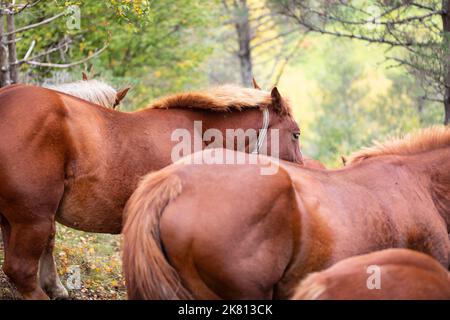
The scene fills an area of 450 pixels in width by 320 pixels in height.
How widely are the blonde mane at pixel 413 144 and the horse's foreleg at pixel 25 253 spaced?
288 cm

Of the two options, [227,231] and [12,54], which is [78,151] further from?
[12,54]

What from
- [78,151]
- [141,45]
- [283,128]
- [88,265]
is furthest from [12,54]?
[141,45]

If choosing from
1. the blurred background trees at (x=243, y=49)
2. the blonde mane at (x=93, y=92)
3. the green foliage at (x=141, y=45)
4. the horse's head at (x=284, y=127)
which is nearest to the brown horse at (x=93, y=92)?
the blonde mane at (x=93, y=92)

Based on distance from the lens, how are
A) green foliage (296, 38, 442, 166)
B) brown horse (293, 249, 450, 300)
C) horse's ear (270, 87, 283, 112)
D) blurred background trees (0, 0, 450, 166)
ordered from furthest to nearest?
green foliage (296, 38, 442, 166), blurred background trees (0, 0, 450, 166), horse's ear (270, 87, 283, 112), brown horse (293, 249, 450, 300)

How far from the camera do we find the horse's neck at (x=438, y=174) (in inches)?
217

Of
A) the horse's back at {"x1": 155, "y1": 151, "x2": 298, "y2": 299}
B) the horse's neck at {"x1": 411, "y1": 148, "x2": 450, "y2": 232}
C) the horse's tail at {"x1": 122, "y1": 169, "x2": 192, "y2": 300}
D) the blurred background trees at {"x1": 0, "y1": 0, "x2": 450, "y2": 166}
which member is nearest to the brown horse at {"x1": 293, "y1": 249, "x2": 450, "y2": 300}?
the horse's back at {"x1": 155, "y1": 151, "x2": 298, "y2": 299}

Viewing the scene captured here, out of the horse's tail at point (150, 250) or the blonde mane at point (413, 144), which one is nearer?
the horse's tail at point (150, 250)

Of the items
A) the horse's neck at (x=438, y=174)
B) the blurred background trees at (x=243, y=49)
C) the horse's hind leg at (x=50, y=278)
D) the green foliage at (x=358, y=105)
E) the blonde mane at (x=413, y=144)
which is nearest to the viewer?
the horse's neck at (x=438, y=174)

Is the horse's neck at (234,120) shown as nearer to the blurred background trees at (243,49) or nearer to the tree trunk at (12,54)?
the blurred background trees at (243,49)

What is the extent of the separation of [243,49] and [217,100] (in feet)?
44.2

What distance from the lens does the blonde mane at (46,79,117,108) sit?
6.73 metres

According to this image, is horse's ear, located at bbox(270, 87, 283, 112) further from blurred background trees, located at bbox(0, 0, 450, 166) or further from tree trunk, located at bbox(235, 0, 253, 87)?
tree trunk, located at bbox(235, 0, 253, 87)

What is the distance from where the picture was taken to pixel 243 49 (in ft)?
64.4
